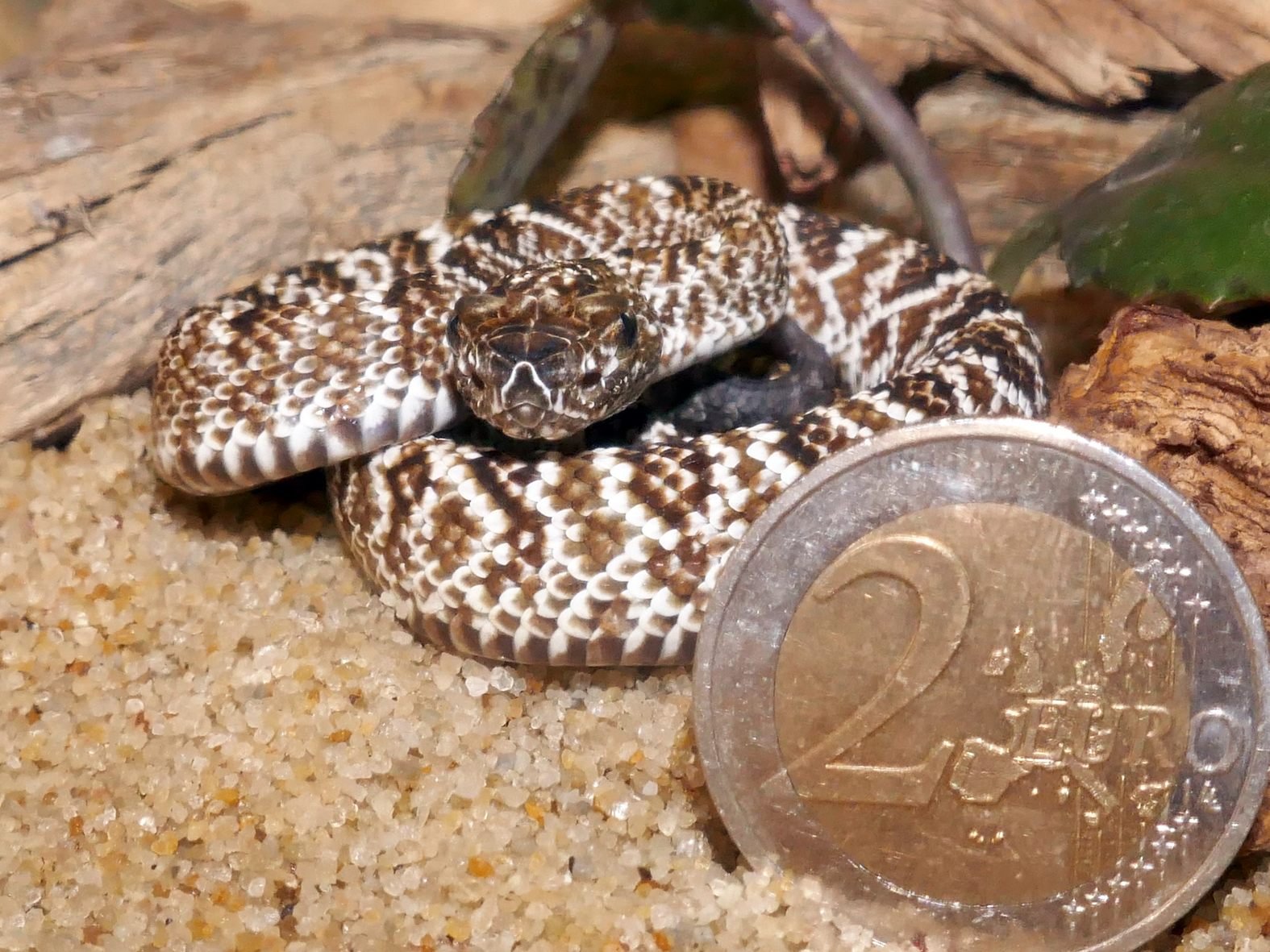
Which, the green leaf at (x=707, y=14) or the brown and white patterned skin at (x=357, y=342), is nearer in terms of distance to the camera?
the brown and white patterned skin at (x=357, y=342)

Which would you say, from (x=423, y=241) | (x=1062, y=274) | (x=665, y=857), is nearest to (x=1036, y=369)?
(x=1062, y=274)

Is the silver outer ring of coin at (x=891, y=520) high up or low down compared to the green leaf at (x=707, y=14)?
down

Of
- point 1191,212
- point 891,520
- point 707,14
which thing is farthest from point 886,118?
point 891,520

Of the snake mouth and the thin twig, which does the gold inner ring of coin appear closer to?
the snake mouth

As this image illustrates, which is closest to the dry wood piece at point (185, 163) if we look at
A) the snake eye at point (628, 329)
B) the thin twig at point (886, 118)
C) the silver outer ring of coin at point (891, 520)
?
the thin twig at point (886, 118)

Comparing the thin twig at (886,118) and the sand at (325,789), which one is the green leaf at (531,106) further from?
the sand at (325,789)

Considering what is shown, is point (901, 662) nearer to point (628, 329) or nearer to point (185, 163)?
point (628, 329)
